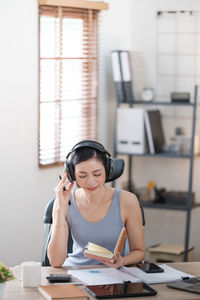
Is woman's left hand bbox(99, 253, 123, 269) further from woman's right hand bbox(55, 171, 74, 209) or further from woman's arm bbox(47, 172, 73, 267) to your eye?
woman's right hand bbox(55, 171, 74, 209)

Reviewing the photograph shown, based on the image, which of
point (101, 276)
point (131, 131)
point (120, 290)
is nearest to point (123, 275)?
point (101, 276)

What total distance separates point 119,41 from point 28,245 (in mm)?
1803

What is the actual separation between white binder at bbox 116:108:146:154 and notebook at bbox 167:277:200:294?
2.42 meters

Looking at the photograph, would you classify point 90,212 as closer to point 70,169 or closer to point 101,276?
point 70,169

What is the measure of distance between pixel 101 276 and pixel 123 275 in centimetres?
9

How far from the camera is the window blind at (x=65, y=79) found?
4.51 meters

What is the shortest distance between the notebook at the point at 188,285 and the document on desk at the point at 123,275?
0.16 ft

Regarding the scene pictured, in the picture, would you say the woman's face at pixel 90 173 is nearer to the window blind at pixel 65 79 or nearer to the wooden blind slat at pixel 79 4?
the window blind at pixel 65 79

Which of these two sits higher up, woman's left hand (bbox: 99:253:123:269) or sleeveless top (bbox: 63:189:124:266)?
sleeveless top (bbox: 63:189:124:266)

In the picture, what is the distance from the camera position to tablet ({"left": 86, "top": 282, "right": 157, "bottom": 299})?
93.9 inches

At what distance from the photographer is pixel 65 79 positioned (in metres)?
4.71

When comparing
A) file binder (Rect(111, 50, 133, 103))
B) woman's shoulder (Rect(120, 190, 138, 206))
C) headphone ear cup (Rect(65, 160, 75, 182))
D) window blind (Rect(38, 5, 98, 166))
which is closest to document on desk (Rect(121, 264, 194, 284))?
woman's shoulder (Rect(120, 190, 138, 206))

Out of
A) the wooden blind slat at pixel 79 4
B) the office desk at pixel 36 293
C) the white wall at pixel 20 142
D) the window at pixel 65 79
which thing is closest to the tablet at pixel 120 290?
the office desk at pixel 36 293

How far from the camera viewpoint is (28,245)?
4.48m
